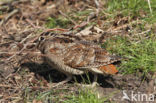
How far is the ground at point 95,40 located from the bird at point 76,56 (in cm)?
20

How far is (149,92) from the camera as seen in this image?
4.28m

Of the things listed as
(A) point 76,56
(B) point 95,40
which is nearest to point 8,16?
(B) point 95,40

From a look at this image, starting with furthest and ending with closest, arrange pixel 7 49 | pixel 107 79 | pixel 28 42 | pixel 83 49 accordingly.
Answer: pixel 7 49, pixel 28 42, pixel 107 79, pixel 83 49

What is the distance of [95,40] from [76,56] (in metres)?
1.29

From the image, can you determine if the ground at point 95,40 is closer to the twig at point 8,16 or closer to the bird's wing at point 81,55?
the twig at point 8,16

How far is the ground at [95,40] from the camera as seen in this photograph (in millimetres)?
4516

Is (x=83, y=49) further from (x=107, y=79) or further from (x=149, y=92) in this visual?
(x=149, y=92)

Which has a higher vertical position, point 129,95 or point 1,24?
point 1,24

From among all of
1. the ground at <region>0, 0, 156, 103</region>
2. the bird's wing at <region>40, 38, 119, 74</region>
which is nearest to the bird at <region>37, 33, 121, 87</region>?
the bird's wing at <region>40, 38, 119, 74</region>

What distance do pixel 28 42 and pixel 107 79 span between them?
68.1 inches

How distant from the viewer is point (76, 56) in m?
4.50

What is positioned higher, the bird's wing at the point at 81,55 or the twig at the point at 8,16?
the twig at the point at 8,16

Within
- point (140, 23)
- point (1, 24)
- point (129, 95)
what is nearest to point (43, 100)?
point (129, 95)

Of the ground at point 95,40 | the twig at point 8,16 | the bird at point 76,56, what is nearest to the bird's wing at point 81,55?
the bird at point 76,56
